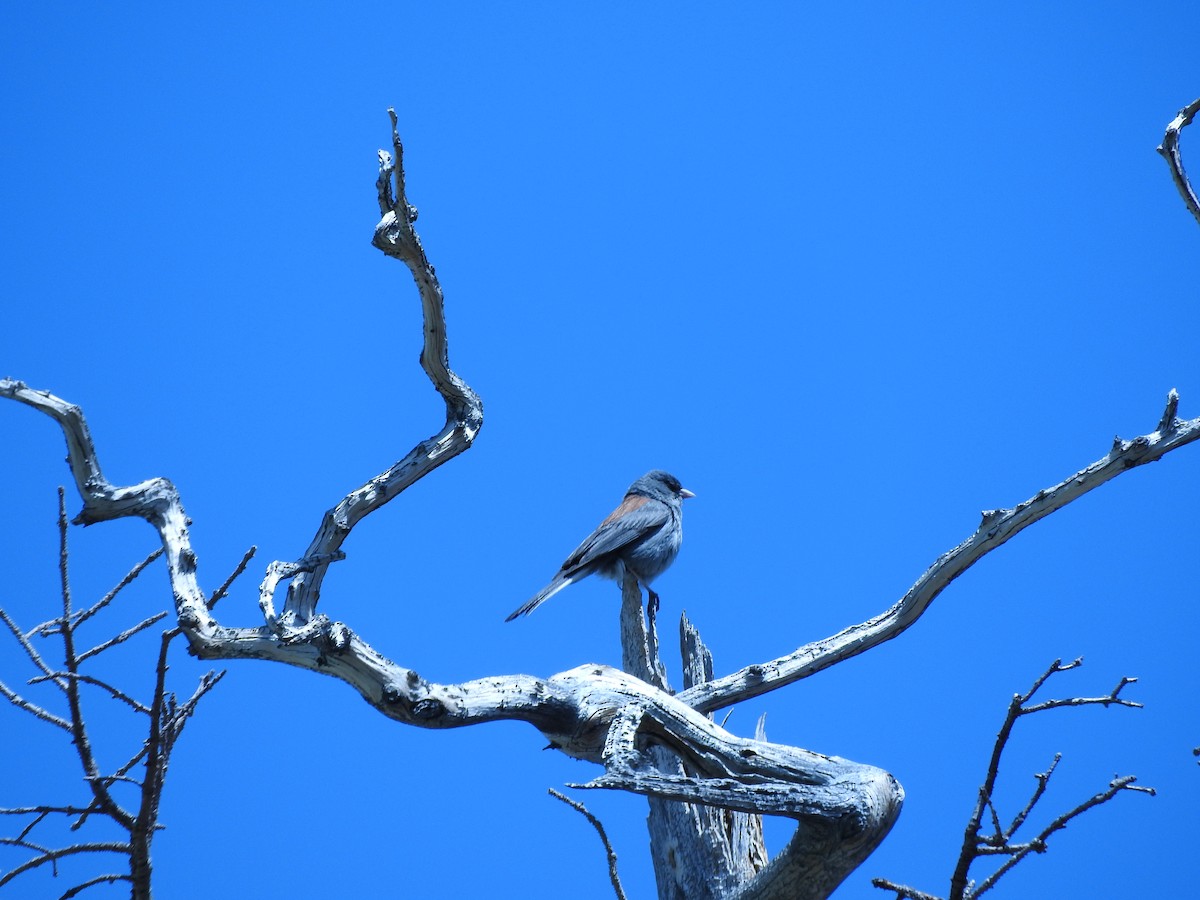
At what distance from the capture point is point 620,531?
5.59m

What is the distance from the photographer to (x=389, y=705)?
2566 mm

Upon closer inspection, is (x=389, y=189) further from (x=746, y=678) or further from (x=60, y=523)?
(x=746, y=678)

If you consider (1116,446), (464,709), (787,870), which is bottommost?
(787,870)

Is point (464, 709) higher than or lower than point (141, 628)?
lower

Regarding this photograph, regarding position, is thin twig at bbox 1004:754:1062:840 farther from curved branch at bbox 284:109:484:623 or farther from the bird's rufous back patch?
the bird's rufous back patch

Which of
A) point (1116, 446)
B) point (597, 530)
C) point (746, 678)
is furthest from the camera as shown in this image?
point (597, 530)

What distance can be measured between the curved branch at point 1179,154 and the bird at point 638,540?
275 centimetres

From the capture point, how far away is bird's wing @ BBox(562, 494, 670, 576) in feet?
17.1

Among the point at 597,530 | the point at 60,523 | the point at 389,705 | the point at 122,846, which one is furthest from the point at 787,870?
the point at 597,530

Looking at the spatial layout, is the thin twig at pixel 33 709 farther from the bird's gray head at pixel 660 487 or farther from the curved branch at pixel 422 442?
the bird's gray head at pixel 660 487

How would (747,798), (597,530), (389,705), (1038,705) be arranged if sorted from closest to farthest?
(747,798)
(389,705)
(1038,705)
(597,530)

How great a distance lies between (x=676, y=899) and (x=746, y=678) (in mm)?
797

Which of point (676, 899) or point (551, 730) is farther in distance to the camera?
point (676, 899)

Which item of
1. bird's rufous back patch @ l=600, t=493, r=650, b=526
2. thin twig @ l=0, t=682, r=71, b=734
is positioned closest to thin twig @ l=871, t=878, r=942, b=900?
thin twig @ l=0, t=682, r=71, b=734
